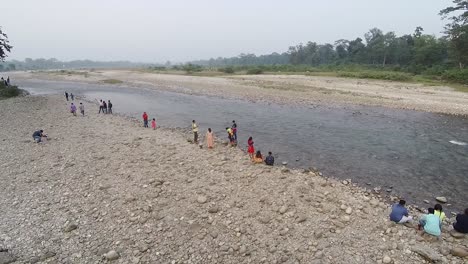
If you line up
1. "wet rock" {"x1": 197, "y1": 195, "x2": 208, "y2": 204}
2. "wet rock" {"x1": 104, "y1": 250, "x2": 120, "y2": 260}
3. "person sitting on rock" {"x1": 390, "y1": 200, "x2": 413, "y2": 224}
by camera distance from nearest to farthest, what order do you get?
"wet rock" {"x1": 104, "y1": 250, "x2": 120, "y2": 260}
"person sitting on rock" {"x1": 390, "y1": 200, "x2": 413, "y2": 224}
"wet rock" {"x1": 197, "y1": 195, "x2": 208, "y2": 204}

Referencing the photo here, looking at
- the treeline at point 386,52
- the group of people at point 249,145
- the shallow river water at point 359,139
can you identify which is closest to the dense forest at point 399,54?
the treeline at point 386,52

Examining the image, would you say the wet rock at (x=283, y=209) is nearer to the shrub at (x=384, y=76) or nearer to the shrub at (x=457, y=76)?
the shrub at (x=457, y=76)

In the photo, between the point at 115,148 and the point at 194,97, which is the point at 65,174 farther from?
the point at 194,97

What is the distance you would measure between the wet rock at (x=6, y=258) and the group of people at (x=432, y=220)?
12964mm

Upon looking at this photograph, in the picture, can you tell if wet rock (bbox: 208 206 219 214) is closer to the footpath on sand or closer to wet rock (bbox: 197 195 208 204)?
the footpath on sand

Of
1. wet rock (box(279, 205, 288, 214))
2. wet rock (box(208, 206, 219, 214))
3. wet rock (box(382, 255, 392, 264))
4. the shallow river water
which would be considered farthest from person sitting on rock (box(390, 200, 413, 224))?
wet rock (box(208, 206, 219, 214))

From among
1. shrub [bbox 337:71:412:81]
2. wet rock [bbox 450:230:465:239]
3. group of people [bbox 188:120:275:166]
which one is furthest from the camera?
shrub [bbox 337:71:412:81]

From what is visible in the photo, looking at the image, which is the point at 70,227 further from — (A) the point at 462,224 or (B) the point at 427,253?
(A) the point at 462,224

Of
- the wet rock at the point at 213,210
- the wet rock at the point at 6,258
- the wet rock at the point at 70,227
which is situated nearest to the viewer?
the wet rock at the point at 6,258

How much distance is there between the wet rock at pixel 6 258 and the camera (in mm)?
9442

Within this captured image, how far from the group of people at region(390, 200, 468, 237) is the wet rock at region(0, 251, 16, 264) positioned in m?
13.0

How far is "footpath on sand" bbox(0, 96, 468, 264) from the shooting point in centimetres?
982

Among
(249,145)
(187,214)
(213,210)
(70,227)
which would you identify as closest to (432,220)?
(213,210)

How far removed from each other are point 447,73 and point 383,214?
50742 mm
